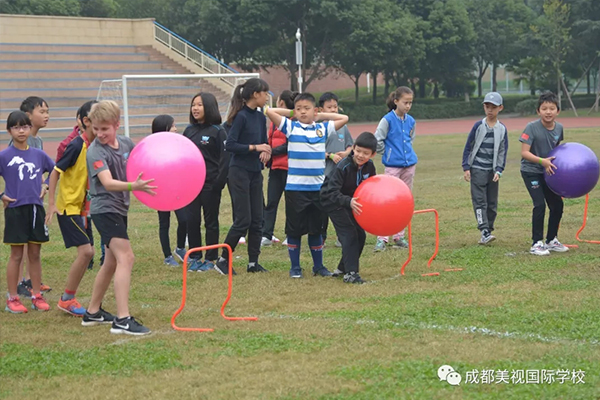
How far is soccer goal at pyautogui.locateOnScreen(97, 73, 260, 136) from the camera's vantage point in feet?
85.1

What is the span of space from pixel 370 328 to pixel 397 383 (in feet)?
4.08

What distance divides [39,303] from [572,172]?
18.9ft

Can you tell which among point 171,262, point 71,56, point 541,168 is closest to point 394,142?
point 541,168

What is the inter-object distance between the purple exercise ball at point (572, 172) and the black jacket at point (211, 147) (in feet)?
12.0

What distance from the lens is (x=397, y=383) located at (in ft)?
16.3

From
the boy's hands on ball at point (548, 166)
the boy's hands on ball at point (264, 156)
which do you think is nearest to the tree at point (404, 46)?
the boy's hands on ball at point (548, 166)

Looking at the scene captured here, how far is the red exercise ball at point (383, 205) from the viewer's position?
772 cm

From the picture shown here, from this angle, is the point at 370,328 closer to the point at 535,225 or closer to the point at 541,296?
the point at 541,296

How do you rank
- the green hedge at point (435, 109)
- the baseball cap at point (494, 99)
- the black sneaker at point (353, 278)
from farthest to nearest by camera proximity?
the green hedge at point (435, 109) → the baseball cap at point (494, 99) → the black sneaker at point (353, 278)

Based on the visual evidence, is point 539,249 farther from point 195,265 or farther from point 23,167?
point 23,167

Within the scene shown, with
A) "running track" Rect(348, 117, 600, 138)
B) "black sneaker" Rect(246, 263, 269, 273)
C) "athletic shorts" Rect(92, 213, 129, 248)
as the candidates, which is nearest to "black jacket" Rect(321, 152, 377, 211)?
"black sneaker" Rect(246, 263, 269, 273)

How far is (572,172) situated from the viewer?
364 inches

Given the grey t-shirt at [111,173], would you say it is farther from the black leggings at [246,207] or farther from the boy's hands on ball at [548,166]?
the boy's hands on ball at [548,166]

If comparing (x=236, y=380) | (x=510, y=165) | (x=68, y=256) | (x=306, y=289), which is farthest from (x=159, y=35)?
(x=236, y=380)
